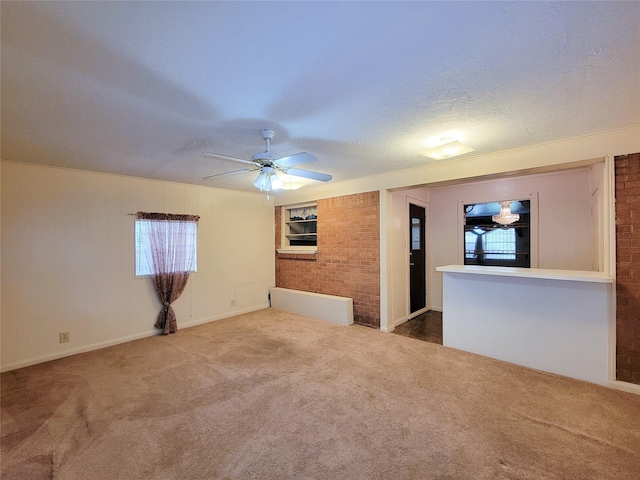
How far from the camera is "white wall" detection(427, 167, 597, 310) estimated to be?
385 cm

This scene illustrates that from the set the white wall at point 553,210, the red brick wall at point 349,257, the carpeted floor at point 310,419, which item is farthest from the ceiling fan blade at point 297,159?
the white wall at point 553,210

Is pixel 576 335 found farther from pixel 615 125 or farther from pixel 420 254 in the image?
pixel 420 254

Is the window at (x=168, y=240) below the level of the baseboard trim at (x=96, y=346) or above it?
above

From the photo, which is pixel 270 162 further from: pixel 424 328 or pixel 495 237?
pixel 495 237

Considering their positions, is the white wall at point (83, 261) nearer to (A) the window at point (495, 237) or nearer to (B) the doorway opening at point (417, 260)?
(B) the doorway opening at point (417, 260)

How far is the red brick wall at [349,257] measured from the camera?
169 inches

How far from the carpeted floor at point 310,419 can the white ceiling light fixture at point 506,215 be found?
97.6 inches

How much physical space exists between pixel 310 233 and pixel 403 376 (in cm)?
331

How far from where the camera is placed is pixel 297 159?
221 centimetres

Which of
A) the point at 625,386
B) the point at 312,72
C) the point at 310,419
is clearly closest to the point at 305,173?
the point at 312,72

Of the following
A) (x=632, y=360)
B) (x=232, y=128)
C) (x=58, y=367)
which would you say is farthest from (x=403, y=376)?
(x=58, y=367)

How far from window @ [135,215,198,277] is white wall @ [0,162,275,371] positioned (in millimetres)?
102

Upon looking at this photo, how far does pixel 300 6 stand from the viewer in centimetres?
115

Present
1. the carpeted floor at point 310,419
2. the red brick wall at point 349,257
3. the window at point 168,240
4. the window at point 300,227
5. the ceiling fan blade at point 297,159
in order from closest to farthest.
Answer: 1. the carpeted floor at point 310,419
2. the ceiling fan blade at point 297,159
3. the window at point 168,240
4. the red brick wall at point 349,257
5. the window at point 300,227
